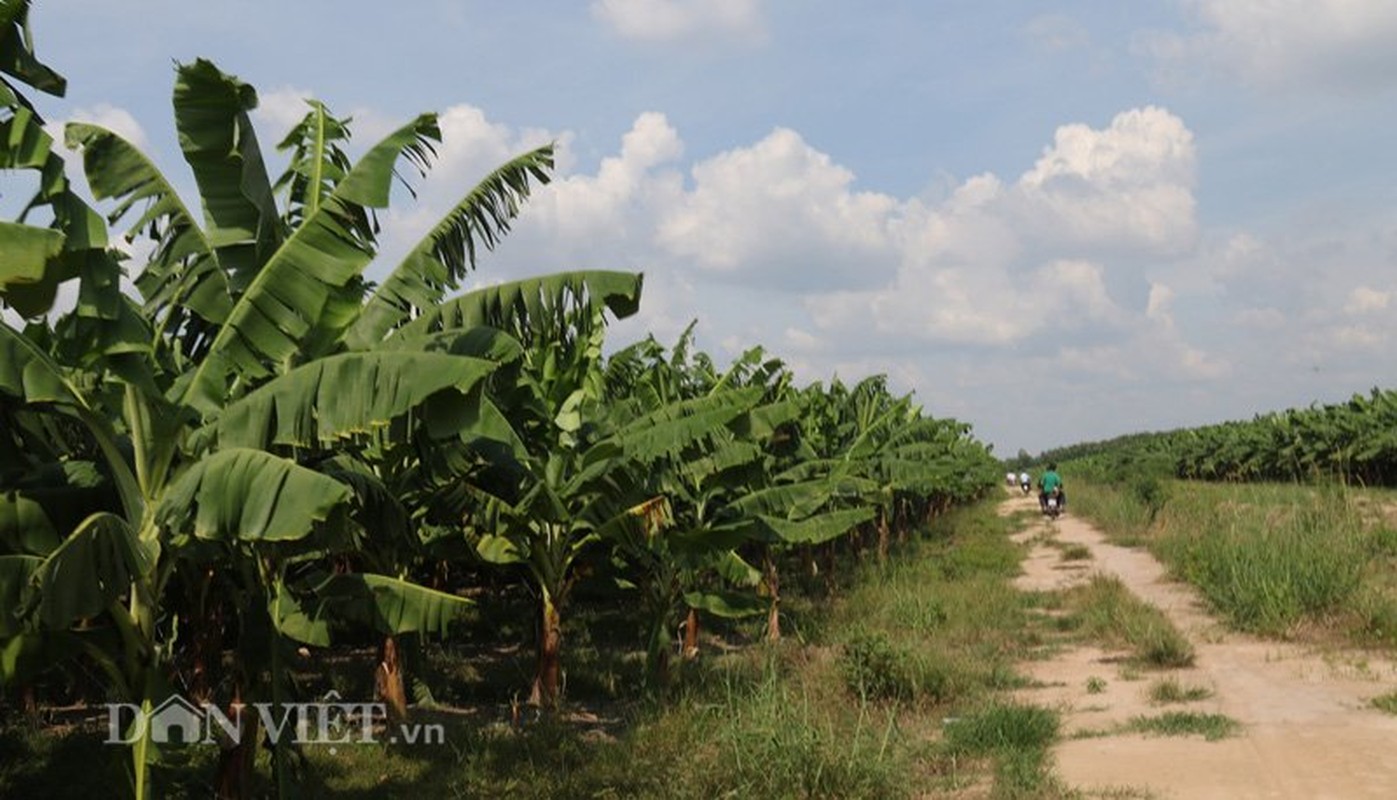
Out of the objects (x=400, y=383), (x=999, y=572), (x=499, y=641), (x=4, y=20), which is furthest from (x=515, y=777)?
(x=999, y=572)

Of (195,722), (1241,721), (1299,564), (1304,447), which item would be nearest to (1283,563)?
(1299,564)

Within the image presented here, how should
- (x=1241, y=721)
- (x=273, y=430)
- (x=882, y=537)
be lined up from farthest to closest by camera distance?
(x=882, y=537) < (x=1241, y=721) < (x=273, y=430)

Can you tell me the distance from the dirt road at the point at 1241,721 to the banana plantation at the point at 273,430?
3412 millimetres

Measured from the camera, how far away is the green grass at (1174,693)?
1072 cm

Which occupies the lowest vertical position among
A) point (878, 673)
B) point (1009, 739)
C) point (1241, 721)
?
point (1241, 721)

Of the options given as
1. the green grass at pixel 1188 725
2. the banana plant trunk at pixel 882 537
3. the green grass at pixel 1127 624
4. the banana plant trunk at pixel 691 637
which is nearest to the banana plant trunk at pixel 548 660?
the banana plant trunk at pixel 691 637

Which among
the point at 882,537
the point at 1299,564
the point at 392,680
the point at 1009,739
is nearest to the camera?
the point at 1009,739

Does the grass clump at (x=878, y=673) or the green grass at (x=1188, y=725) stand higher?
the grass clump at (x=878, y=673)

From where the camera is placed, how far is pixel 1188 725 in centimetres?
958

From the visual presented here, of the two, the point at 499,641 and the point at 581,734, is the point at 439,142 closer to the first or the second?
the point at 581,734

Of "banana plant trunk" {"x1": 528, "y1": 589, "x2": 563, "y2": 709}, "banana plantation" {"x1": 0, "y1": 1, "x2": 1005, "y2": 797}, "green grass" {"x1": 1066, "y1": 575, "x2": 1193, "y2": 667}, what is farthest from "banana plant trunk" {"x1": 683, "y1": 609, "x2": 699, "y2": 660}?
"green grass" {"x1": 1066, "y1": 575, "x2": 1193, "y2": 667}

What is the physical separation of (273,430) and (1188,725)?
7778mm

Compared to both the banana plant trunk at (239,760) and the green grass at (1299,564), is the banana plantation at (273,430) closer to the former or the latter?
the banana plant trunk at (239,760)

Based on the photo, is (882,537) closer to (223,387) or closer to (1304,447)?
(223,387)
